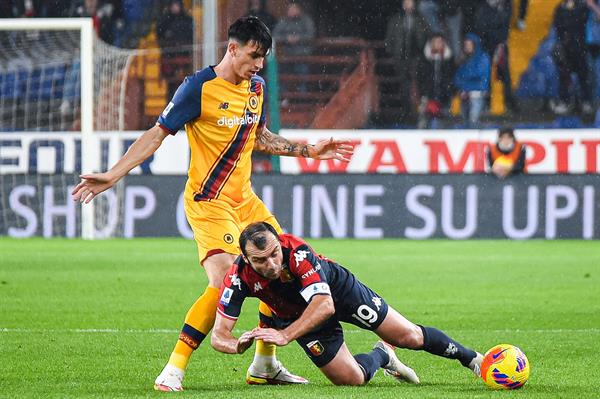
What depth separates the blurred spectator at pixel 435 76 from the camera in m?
23.2

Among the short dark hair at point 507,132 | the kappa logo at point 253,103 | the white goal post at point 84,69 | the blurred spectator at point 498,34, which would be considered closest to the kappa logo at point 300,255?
the kappa logo at point 253,103

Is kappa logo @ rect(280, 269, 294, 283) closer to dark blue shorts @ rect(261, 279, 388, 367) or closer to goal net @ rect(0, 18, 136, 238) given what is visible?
dark blue shorts @ rect(261, 279, 388, 367)

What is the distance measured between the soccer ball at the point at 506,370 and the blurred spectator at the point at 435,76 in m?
16.6

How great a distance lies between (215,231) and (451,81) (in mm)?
16729

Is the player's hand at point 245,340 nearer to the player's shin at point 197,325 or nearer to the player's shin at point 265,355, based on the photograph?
the player's shin at point 197,325

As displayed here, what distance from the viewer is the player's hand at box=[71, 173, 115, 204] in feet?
22.4

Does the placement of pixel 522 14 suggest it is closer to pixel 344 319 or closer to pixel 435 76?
pixel 435 76

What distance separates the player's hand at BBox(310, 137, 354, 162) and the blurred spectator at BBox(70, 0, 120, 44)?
17.4 m

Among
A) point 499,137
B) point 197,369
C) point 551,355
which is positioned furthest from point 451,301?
point 499,137

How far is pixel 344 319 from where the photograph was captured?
6.86m

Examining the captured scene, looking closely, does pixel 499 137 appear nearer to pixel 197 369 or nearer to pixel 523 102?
pixel 523 102

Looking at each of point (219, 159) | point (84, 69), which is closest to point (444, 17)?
point (84, 69)

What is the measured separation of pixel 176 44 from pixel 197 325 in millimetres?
17369

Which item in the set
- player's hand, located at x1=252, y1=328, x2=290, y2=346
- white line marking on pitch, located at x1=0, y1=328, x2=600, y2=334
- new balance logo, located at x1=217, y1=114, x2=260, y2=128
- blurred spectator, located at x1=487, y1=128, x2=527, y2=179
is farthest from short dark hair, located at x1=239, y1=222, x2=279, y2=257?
blurred spectator, located at x1=487, y1=128, x2=527, y2=179
